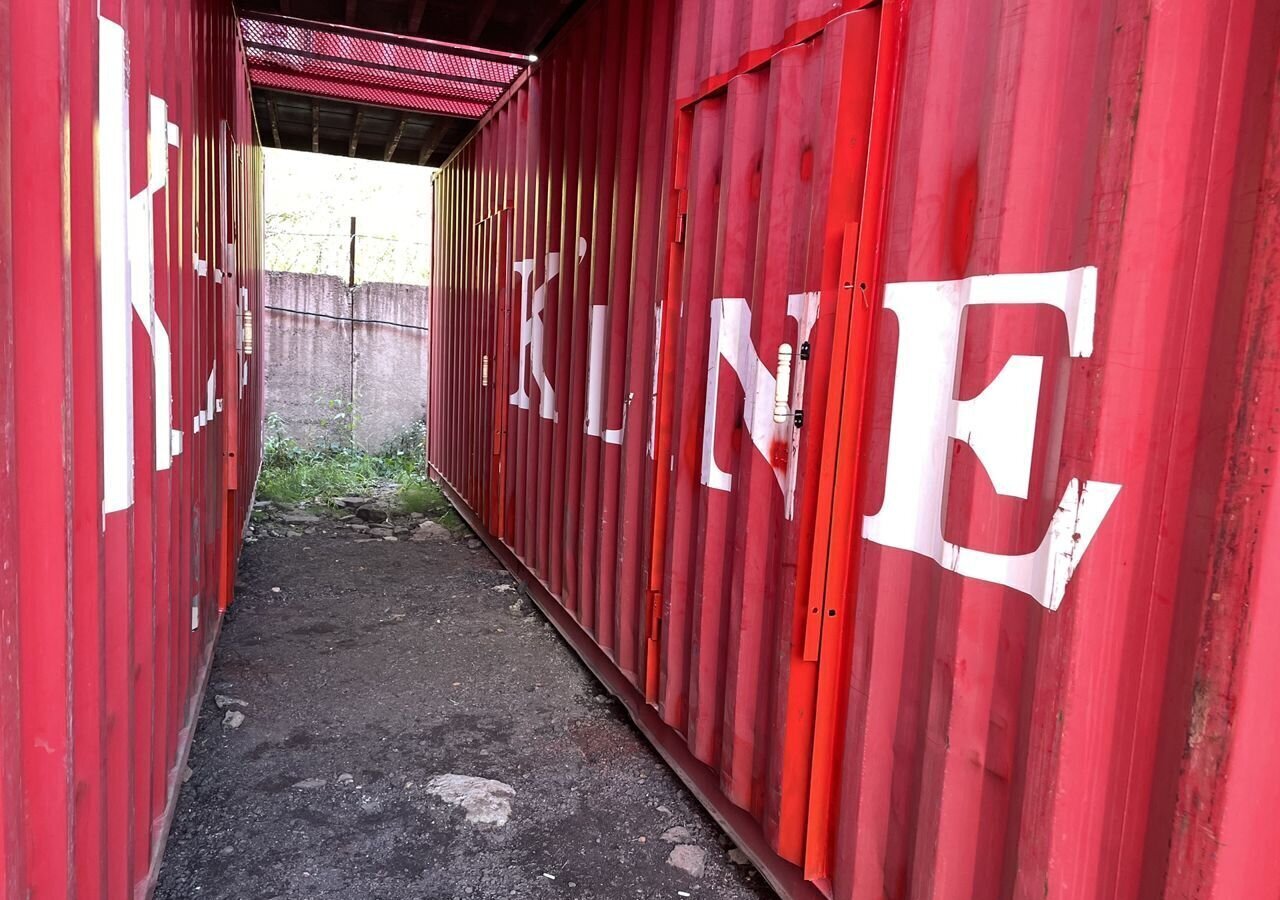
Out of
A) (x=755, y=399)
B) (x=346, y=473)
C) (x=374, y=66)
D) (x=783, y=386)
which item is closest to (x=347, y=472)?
→ (x=346, y=473)

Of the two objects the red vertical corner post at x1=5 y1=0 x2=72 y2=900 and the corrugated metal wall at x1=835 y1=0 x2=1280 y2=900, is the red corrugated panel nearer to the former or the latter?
the corrugated metal wall at x1=835 y1=0 x2=1280 y2=900

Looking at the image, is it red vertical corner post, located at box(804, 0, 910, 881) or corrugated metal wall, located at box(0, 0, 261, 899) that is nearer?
corrugated metal wall, located at box(0, 0, 261, 899)

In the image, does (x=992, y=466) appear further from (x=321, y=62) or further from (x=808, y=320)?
(x=321, y=62)

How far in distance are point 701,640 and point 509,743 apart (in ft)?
3.87

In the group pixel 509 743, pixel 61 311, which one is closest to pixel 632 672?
pixel 509 743

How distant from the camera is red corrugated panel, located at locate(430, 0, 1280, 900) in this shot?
4.48 ft

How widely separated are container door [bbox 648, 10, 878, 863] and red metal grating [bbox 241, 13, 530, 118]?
13.0ft

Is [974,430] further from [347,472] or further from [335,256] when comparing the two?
[335,256]

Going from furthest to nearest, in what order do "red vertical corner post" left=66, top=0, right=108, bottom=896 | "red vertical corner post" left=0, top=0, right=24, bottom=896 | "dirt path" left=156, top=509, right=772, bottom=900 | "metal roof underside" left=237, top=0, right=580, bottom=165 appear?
1. "metal roof underside" left=237, top=0, right=580, bottom=165
2. "dirt path" left=156, top=509, right=772, bottom=900
3. "red vertical corner post" left=66, top=0, right=108, bottom=896
4. "red vertical corner post" left=0, top=0, right=24, bottom=896

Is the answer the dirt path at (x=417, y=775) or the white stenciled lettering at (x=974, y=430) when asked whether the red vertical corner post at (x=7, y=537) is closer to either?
the dirt path at (x=417, y=775)

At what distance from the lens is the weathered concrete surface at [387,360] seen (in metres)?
12.1

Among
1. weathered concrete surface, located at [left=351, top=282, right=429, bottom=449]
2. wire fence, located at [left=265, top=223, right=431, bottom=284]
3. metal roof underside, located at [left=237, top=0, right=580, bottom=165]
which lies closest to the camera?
metal roof underside, located at [left=237, top=0, right=580, bottom=165]

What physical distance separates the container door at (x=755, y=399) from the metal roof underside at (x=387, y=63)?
2661mm

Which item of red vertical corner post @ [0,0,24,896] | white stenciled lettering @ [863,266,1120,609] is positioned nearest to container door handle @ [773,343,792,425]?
white stenciled lettering @ [863,266,1120,609]
